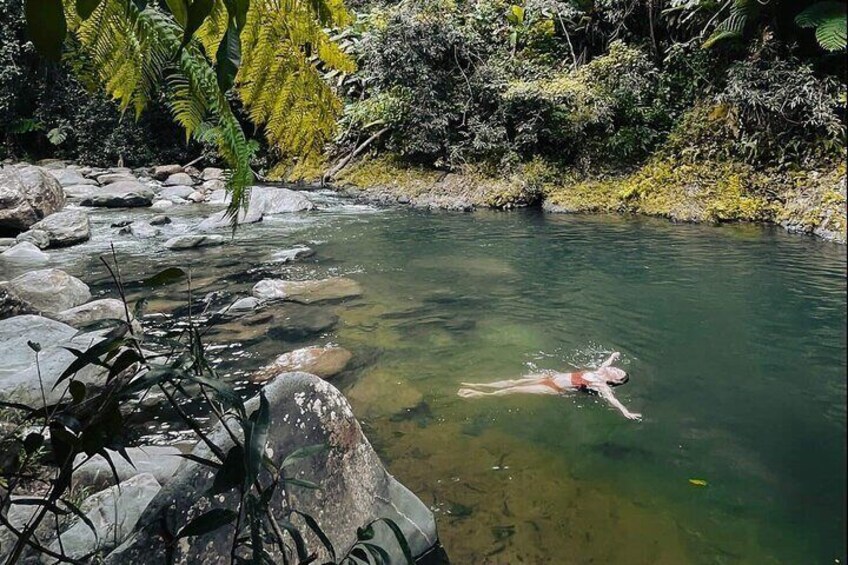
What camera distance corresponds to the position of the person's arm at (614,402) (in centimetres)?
377

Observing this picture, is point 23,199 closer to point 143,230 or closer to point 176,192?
point 143,230

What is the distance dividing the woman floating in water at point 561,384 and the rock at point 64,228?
317 inches

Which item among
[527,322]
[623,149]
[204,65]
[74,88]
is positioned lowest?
[527,322]

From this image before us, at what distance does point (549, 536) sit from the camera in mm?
2738

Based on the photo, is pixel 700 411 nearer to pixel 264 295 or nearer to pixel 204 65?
pixel 204 65

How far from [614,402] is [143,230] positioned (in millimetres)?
9436

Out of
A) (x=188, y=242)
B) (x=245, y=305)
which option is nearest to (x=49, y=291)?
(x=245, y=305)

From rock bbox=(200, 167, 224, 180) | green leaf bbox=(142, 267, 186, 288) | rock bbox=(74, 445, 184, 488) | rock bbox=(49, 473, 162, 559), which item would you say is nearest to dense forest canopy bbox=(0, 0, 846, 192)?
rock bbox=(200, 167, 224, 180)

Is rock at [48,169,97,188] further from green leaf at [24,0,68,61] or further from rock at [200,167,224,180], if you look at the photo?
green leaf at [24,0,68,61]

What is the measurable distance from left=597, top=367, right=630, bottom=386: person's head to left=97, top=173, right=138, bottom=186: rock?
15801mm

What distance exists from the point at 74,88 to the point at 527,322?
20.8 meters

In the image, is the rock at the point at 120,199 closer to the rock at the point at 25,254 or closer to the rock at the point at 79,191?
the rock at the point at 79,191

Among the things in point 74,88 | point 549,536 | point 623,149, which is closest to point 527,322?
point 549,536

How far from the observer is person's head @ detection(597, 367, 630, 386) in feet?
13.6
